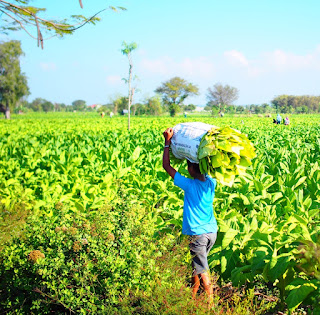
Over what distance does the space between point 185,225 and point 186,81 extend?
10649cm

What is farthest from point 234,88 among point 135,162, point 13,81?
point 135,162

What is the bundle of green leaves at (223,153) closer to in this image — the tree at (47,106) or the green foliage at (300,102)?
the green foliage at (300,102)

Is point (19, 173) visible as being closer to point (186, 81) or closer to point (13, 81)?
point (13, 81)

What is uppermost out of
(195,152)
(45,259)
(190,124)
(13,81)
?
(13,81)

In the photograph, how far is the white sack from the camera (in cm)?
319

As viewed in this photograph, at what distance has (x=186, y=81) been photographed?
107562mm

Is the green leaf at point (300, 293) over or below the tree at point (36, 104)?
below

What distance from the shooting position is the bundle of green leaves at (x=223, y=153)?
2961mm

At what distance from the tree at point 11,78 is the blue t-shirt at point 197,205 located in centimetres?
7030

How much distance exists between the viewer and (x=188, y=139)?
3.25m

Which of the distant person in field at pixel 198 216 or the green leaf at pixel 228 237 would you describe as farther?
the green leaf at pixel 228 237

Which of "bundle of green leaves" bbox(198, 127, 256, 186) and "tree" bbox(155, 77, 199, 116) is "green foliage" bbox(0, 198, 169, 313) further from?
"tree" bbox(155, 77, 199, 116)

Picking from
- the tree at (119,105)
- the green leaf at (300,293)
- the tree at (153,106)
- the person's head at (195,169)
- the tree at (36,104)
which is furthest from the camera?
the tree at (36,104)

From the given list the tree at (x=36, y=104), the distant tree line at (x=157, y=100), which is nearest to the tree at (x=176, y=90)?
the distant tree line at (x=157, y=100)
